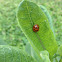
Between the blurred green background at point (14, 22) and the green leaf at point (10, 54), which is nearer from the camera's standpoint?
the green leaf at point (10, 54)

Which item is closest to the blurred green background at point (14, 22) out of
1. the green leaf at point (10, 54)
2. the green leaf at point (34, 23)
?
the green leaf at point (34, 23)

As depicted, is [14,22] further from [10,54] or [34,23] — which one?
[10,54]

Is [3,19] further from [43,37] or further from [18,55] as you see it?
[18,55]

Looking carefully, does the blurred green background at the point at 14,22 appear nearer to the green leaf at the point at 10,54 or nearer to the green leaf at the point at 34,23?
the green leaf at the point at 34,23

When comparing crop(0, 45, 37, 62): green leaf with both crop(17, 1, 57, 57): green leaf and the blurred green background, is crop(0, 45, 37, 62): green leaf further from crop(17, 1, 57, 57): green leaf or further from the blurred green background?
the blurred green background

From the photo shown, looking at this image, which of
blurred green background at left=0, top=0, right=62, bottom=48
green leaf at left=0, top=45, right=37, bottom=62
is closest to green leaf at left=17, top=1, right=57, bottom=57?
green leaf at left=0, top=45, right=37, bottom=62

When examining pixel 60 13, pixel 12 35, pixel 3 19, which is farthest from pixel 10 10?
pixel 60 13
